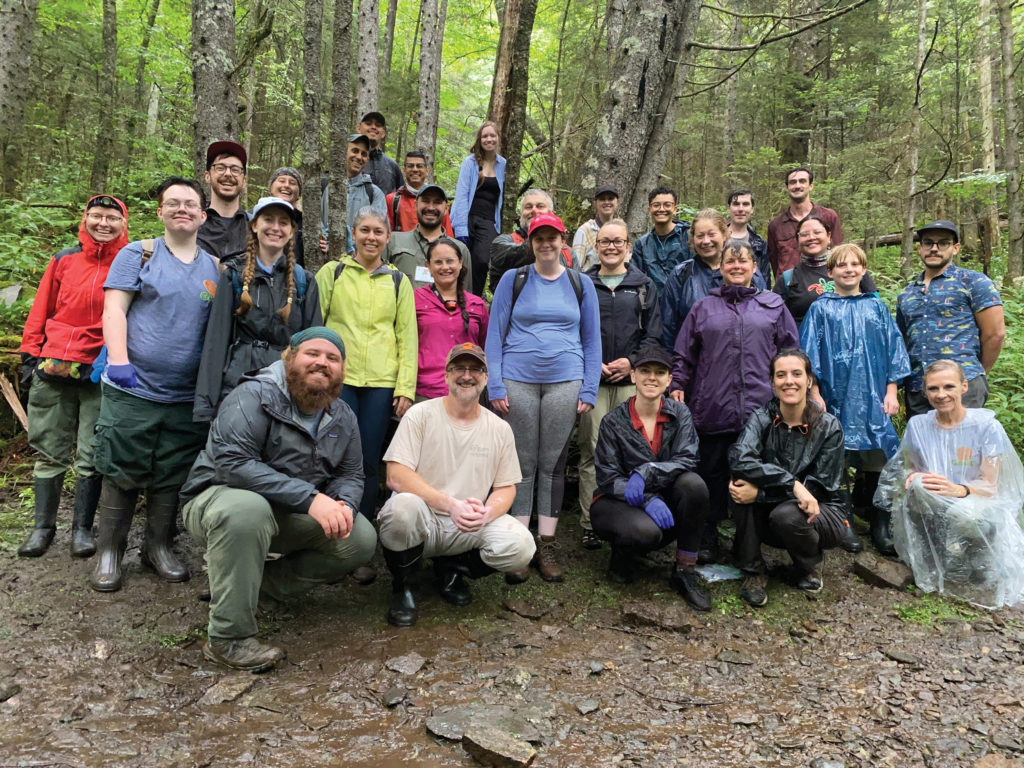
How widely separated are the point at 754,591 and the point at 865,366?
2169 mm

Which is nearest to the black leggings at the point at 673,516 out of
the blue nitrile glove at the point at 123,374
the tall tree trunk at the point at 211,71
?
the blue nitrile glove at the point at 123,374

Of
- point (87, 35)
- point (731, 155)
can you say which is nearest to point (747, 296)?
point (731, 155)

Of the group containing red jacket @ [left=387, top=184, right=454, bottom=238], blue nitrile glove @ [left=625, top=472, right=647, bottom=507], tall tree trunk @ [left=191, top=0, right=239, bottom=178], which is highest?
tall tree trunk @ [left=191, top=0, right=239, bottom=178]

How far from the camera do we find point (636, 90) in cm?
683

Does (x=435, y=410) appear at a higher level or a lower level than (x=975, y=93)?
lower

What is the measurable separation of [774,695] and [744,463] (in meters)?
1.64

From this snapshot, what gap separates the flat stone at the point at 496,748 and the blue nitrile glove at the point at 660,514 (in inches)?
77.4

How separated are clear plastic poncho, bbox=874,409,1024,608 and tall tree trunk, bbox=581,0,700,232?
3.90m

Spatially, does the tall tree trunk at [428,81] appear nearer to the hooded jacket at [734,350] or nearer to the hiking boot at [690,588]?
the hooded jacket at [734,350]

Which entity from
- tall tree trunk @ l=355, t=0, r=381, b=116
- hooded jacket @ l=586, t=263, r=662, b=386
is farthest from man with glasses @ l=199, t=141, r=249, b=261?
tall tree trunk @ l=355, t=0, r=381, b=116

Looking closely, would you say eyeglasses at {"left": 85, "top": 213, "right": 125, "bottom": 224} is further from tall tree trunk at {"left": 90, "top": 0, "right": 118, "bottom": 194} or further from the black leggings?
tall tree trunk at {"left": 90, "top": 0, "right": 118, "bottom": 194}

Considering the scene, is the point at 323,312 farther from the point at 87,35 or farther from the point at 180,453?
the point at 87,35

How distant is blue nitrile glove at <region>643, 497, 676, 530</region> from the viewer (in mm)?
4523

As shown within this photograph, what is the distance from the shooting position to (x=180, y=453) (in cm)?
433
